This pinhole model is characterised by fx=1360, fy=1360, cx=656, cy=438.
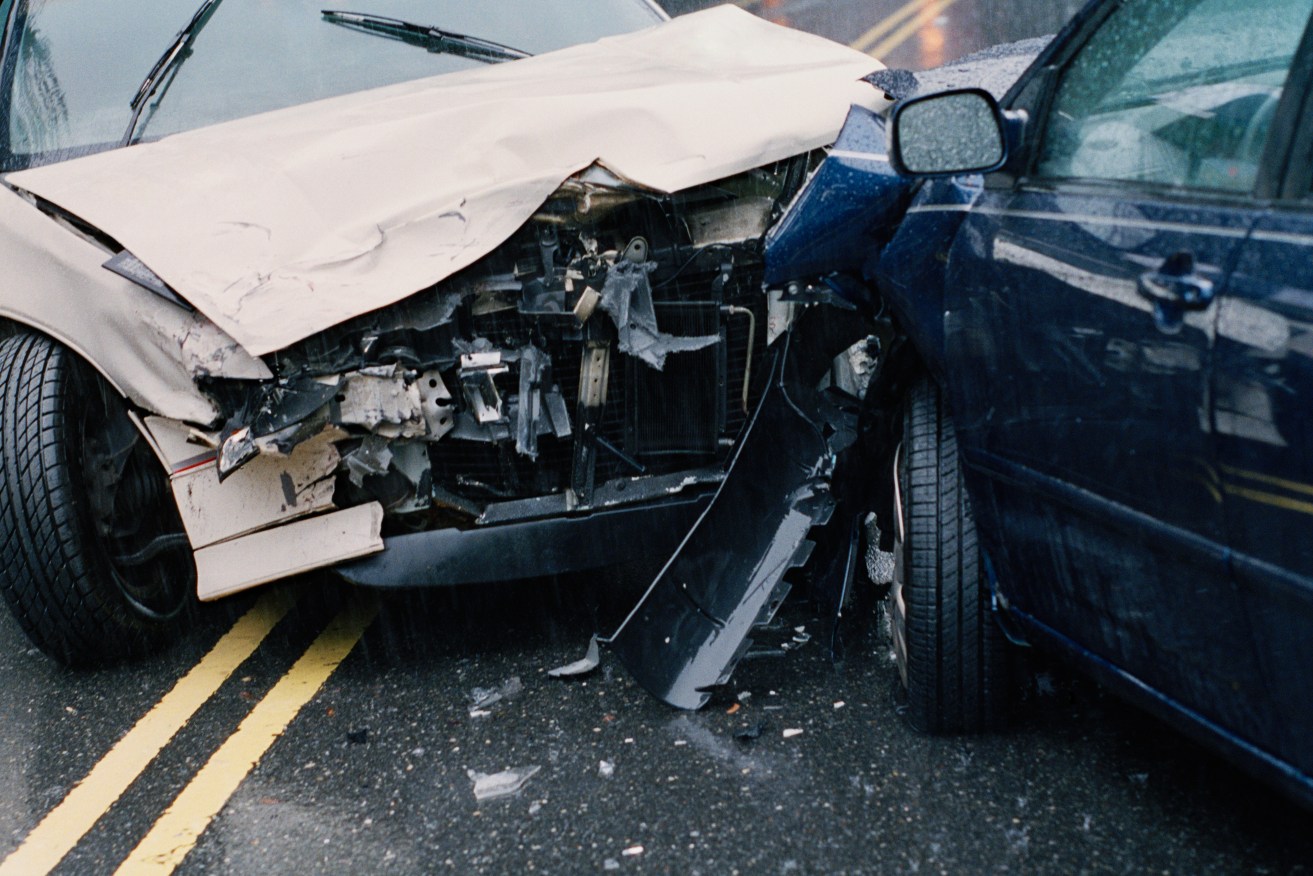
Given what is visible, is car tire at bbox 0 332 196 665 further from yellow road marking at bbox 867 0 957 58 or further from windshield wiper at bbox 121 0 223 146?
yellow road marking at bbox 867 0 957 58

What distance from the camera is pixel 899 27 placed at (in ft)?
53.8

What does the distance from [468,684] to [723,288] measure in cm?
128

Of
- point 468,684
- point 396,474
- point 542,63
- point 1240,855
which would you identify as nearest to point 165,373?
point 396,474

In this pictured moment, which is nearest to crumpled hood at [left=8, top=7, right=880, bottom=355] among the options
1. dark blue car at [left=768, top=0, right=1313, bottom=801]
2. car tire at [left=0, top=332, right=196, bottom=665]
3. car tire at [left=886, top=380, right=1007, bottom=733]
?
car tire at [left=0, top=332, right=196, bottom=665]

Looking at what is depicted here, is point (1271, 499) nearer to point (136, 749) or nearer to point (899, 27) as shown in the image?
point (136, 749)

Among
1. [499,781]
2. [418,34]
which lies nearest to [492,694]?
[499,781]

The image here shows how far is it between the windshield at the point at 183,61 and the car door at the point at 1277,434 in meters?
3.18

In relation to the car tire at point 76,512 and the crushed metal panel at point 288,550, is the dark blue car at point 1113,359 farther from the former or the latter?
the car tire at point 76,512

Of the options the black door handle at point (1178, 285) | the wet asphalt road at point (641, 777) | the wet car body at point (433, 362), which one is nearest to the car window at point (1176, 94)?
the black door handle at point (1178, 285)

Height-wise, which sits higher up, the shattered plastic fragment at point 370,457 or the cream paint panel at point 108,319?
the cream paint panel at point 108,319

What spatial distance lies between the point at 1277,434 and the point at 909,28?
15.4m

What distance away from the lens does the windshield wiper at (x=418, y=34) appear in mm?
4648

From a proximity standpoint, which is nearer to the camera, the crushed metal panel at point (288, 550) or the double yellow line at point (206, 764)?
the double yellow line at point (206, 764)

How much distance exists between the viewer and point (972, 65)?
4594 millimetres
